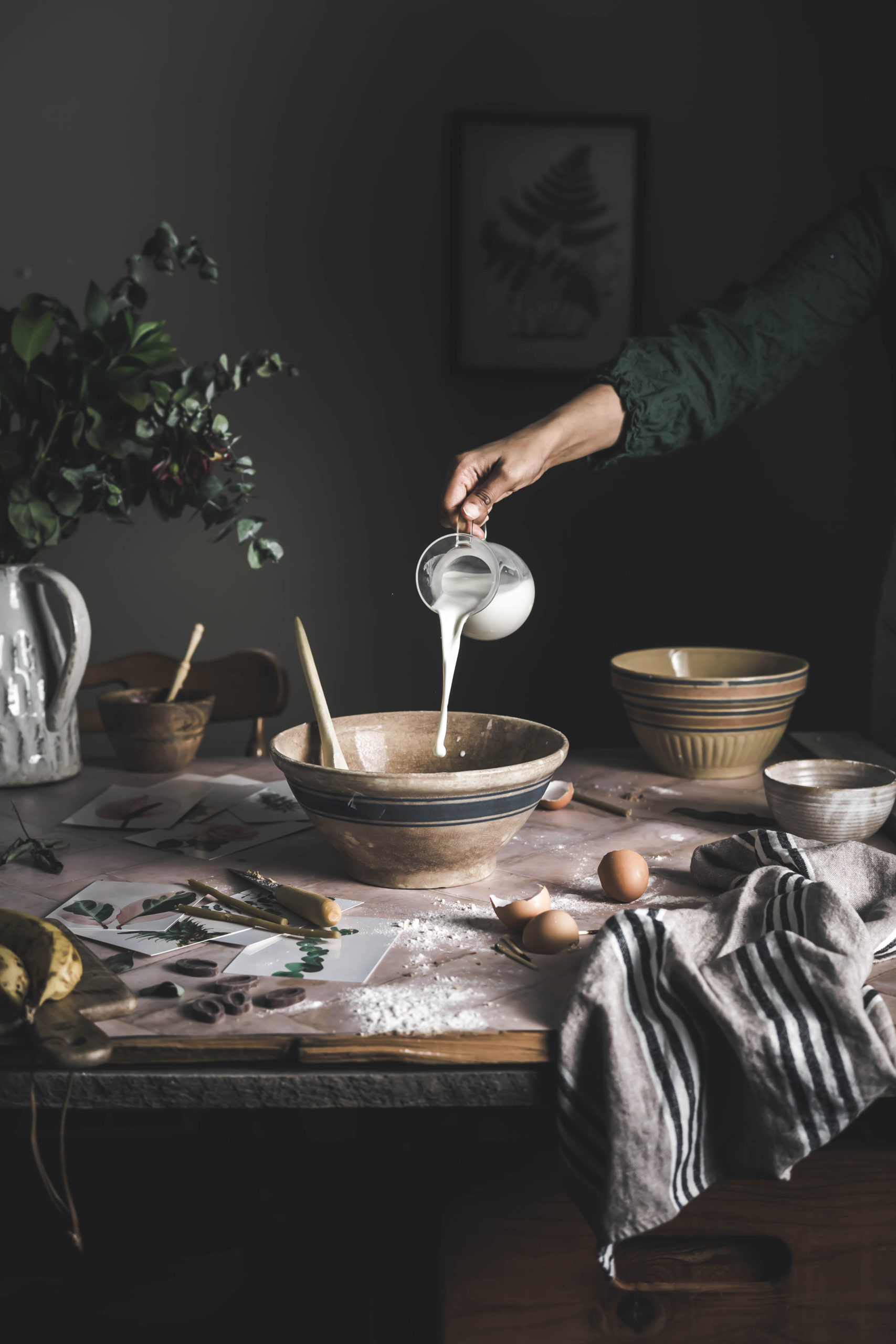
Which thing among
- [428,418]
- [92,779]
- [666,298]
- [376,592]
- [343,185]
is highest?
[343,185]

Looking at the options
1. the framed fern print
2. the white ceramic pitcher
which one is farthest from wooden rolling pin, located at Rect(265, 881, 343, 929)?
the framed fern print

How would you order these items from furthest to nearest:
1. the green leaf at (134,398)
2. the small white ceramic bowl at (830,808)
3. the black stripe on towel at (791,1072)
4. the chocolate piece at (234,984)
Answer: the green leaf at (134,398) < the small white ceramic bowl at (830,808) < the chocolate piece at (234,984) < the black stripe on towel at (791,1072)

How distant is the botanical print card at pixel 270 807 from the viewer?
129 centimetres

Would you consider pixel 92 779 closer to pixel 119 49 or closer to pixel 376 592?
pixel 376 592

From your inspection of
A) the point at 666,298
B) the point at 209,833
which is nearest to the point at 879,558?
the point at 666,298

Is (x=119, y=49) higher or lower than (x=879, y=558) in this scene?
higher

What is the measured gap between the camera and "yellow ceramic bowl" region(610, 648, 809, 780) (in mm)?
1420

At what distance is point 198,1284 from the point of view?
1.36 meters

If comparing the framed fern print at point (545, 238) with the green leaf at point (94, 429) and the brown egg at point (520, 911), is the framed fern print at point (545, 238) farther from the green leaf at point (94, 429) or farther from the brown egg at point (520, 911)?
the brown egg at point (520, 911)

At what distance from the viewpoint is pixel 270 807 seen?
52.3 inches

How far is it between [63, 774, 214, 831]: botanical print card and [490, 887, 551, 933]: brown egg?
498 millimetres

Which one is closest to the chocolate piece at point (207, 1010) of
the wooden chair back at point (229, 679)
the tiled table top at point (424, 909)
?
the tiled table top at point (424, 909)

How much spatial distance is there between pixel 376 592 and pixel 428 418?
36cm

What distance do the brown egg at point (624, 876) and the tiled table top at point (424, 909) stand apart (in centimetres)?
1
